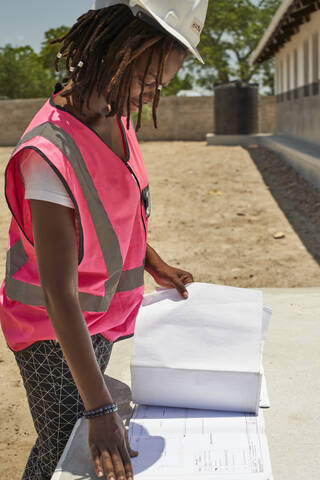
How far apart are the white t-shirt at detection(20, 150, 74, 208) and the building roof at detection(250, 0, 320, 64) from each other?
1029cm

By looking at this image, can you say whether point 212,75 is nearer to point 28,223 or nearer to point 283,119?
point 283,119

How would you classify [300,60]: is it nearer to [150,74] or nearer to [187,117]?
[187,117]

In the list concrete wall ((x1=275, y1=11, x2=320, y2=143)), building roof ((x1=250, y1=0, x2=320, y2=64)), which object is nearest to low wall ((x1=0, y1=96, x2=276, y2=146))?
building roof ((x1=250, y1=0, x2=320, y2=64))

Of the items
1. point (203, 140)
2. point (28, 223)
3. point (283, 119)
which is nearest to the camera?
point (28, 223)

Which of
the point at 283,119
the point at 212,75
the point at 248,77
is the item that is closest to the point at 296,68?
the point at 283,119

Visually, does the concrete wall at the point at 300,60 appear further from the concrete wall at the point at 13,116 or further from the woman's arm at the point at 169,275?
the woman's arm at the point at 169,275

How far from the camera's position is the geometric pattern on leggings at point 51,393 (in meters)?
1.53

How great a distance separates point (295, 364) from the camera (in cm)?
216

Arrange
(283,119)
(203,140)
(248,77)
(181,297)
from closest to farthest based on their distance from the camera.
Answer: (181,297) → (283,119) → (203,140) → (248,77)

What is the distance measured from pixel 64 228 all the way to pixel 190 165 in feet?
38.8

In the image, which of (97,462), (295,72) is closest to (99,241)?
(97,462)

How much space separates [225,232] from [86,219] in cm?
567

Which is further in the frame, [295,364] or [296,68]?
[296,68]

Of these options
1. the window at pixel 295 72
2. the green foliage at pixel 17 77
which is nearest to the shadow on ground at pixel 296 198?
the window at pixel 295 72
